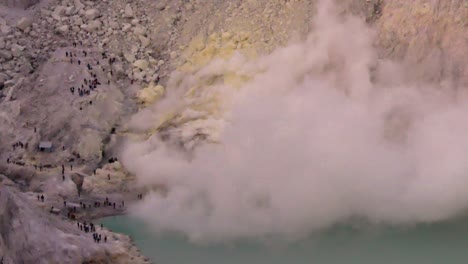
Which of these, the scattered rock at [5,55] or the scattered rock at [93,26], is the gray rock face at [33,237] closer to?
the scattered rock at [5,55]

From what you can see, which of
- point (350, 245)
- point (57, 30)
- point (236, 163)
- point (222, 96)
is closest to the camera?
point (350, 245)

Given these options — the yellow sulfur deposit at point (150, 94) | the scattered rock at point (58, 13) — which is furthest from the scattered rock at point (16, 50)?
the yellow sulfur deposit at point (150, 94)

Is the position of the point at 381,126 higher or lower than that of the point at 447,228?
higher

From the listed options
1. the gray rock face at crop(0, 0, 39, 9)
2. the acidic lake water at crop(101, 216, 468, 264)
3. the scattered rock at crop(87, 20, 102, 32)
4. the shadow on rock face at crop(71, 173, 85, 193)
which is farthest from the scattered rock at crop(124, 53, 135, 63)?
the acidic lake water at crop(101, 216, 468, 264)

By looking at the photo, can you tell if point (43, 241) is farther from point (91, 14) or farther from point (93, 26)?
point (91, 14)

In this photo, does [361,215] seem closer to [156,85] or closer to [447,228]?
[447,228]

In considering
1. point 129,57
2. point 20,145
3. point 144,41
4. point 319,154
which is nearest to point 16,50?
point 129,57

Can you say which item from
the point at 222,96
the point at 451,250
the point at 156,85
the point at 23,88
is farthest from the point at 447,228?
the point at 23,88
